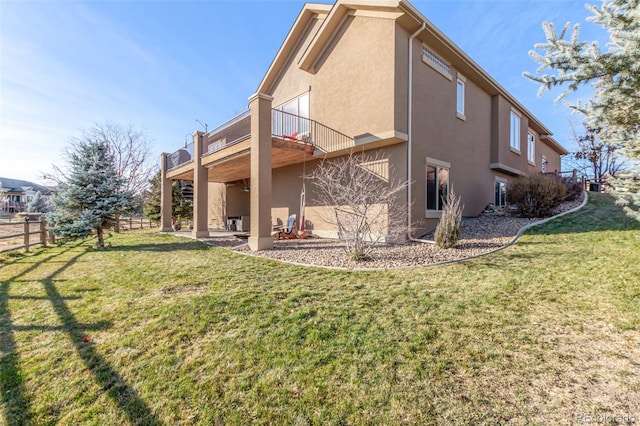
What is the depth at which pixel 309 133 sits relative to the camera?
37.7 ft

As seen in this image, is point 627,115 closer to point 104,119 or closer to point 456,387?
point 456,387

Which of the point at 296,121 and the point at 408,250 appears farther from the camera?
the point at 296,121

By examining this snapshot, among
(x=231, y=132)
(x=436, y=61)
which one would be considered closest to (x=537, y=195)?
(x=436, y=61)

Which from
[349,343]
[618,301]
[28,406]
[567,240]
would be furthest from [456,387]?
[567,240]

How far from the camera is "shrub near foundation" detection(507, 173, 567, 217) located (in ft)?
34.1

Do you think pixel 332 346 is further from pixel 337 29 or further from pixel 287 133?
pixel 337 29

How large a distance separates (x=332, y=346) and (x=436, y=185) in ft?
27.8

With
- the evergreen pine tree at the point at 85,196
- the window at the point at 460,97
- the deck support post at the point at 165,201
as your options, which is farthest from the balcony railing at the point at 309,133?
the deck support post at the point at 165,201

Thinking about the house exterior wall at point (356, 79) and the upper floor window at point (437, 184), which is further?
the upper floor window at point (437, 184)

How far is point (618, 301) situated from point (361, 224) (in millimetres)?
4424

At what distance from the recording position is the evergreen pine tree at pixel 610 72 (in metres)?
3.46

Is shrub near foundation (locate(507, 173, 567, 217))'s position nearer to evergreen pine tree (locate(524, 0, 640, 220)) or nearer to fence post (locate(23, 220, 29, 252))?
evergreen pine tree (locate(524, 0, 640, 220))

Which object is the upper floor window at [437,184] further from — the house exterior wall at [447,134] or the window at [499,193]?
the window at [499,193]

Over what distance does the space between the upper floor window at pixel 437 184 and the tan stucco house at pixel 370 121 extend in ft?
0.13
